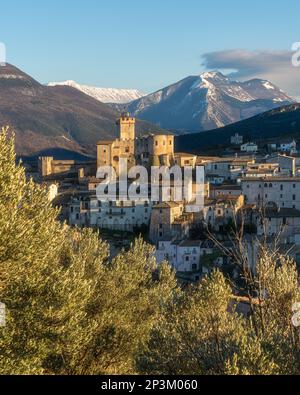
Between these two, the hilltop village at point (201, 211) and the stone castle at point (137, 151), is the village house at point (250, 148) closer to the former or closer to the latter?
the hilltop village at point (201, 211)

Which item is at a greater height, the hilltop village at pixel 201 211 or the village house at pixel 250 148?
the village house at pixel 250 148

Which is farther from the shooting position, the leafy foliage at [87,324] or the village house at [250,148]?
the village house at [250,148]

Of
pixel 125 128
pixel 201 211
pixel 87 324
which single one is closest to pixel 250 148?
pixel 125 128

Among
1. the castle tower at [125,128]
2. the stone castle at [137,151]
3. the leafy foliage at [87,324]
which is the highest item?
the castle tower at [125,128]

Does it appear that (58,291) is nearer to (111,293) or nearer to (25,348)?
(25,348)

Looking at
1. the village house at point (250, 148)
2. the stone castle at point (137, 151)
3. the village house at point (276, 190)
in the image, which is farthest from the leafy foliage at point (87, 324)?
the village house at point (250, 148)

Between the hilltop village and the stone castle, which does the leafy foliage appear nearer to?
the hilltop village

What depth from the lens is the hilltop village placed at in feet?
190

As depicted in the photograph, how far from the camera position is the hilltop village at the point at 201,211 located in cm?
5803

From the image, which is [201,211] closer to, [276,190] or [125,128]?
[276,190]
